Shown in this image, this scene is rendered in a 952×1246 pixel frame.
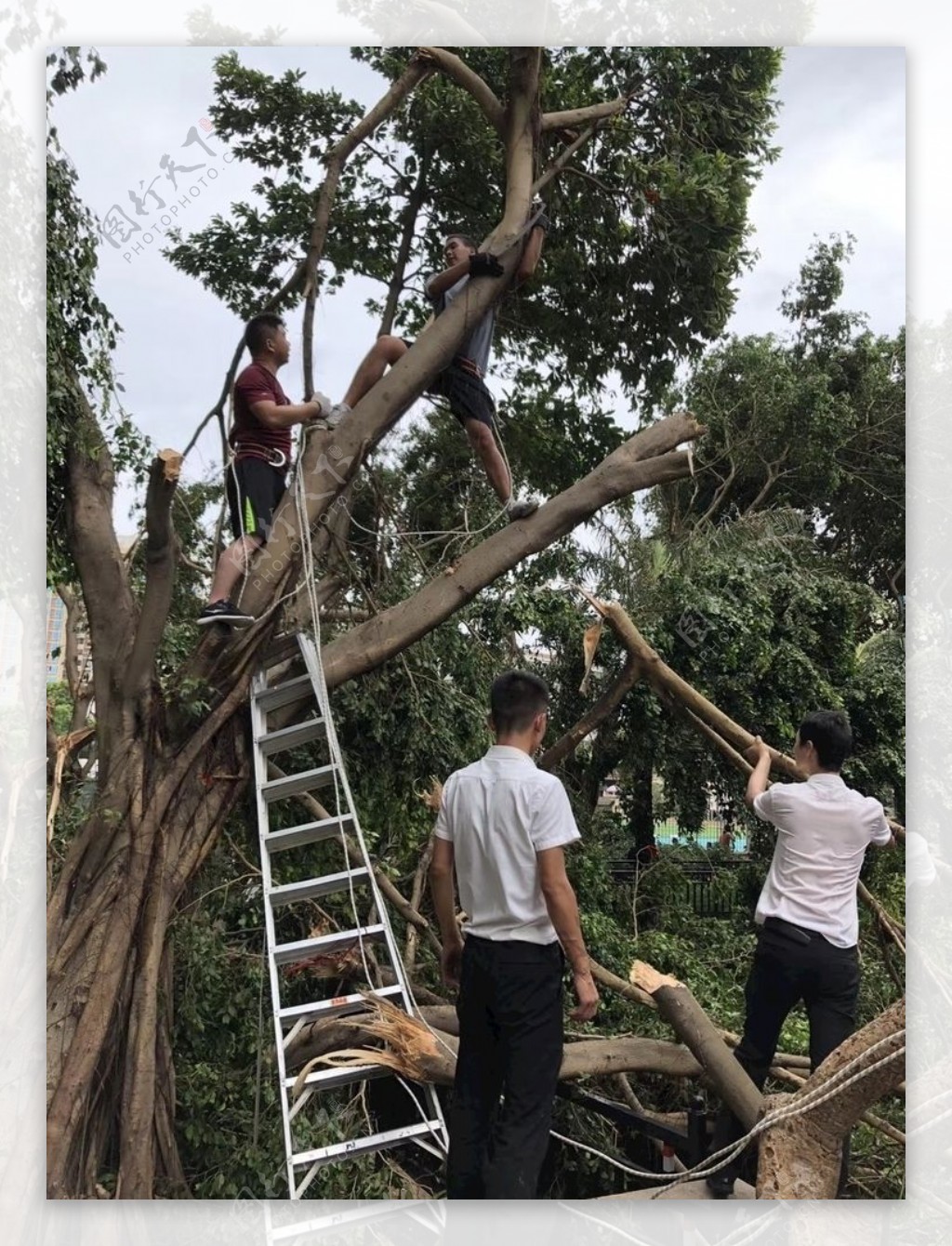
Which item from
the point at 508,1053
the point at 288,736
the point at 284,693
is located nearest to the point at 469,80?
the point at 284,693

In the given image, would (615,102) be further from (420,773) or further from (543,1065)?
(543,1065)

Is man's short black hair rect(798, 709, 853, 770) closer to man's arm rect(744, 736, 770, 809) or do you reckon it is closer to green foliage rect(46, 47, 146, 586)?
man's arm rect(744, 736, 770, 809)

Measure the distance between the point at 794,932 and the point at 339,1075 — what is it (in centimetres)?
138

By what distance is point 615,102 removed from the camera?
4.27 m

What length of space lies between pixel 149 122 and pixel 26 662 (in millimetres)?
1913

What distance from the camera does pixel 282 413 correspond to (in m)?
3.73

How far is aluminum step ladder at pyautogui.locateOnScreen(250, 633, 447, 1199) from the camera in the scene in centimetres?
325

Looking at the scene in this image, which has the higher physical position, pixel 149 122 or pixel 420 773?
pixel 149 122

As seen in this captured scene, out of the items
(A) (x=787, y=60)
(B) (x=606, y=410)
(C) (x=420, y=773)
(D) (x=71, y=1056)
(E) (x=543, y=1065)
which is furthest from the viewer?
(B) (x=606, y=410)

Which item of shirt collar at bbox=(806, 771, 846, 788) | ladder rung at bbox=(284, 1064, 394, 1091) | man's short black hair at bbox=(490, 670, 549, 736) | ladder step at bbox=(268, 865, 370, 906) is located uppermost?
man's short black hair at bbox=(490, 670, 549, 736)

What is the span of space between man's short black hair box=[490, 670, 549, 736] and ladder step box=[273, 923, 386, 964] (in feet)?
3.19

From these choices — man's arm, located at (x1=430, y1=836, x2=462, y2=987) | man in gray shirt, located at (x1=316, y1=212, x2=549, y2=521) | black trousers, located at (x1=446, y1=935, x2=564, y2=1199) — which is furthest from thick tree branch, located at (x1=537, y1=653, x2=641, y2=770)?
black trousers, located at (x1=446, y1=935, x2=564, y2=1199)

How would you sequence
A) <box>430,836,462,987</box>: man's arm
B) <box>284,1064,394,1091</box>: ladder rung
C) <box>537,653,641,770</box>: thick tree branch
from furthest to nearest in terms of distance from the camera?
<box>537,653,641,770</box>: thick tree branch
<box>284,1064,394,1091</box>: ladder rung
<box>430,836,462,987</box>: man's arm

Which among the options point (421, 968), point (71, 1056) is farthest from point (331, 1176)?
point (421, 968)
